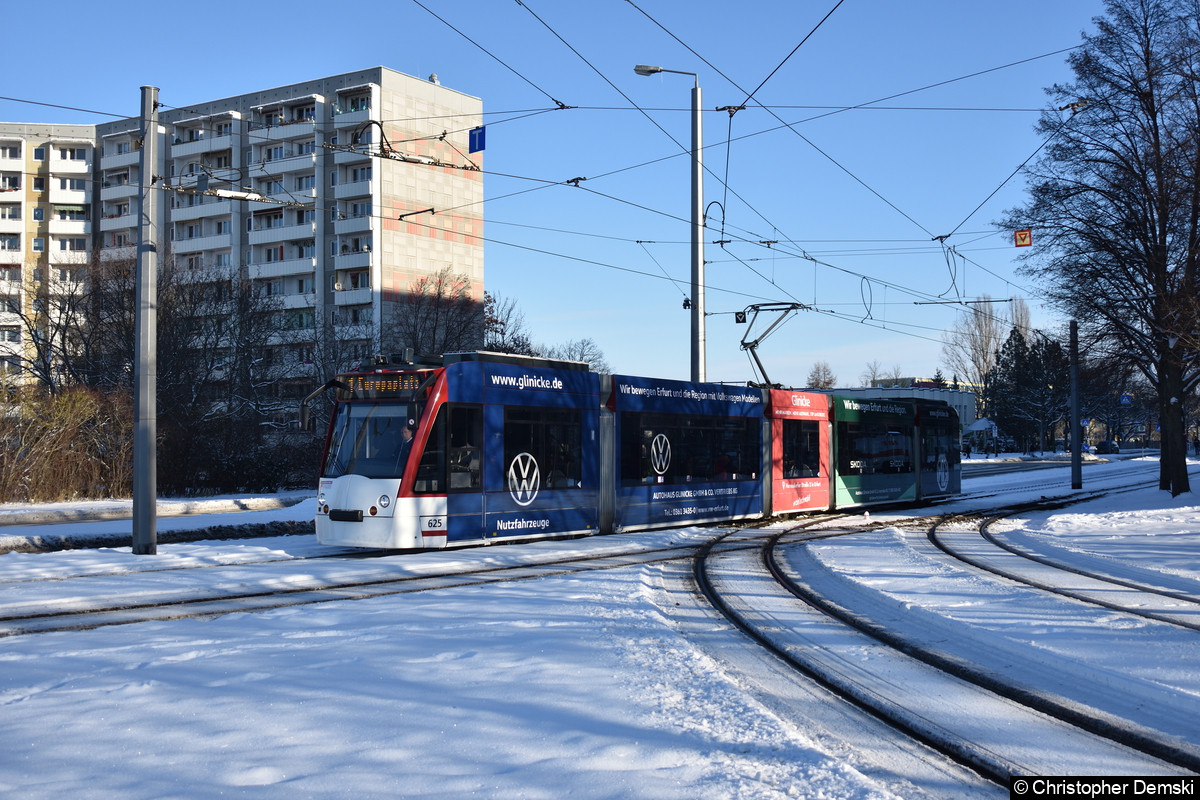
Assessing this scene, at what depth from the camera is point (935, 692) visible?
642 centimetres

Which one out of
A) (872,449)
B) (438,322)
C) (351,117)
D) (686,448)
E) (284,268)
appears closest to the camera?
(686,448)

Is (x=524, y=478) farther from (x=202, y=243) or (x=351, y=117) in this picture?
(x=202, y=243)

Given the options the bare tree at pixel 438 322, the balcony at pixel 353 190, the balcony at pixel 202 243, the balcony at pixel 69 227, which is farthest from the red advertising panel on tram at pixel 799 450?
the balcony at pixel 69 227

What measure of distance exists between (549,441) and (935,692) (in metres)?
10.0

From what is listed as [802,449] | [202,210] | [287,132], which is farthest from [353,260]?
[802,449]

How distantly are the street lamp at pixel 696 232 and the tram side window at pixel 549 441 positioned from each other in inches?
258

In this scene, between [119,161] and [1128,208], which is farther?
[119,161]

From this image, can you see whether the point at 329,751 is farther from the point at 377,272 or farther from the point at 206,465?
the point at 377,272

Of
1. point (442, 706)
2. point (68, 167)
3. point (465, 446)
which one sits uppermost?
point (68, 167)

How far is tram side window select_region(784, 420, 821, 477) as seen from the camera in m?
22.3

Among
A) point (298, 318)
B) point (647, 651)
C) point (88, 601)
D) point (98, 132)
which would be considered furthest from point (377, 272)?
point (647, 651)

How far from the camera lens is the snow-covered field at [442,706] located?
448cm

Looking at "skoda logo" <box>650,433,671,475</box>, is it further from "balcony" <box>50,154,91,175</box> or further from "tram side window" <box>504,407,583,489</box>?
"balcony" <box>50,154,91,175</box>

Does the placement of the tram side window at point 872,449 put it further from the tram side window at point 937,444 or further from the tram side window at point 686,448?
the tram side window at point 686,448
